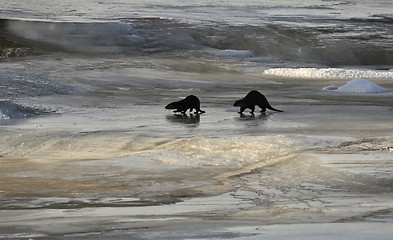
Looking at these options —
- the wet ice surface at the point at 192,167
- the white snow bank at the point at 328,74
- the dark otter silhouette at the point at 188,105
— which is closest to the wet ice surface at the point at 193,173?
the wet ice surface at the point at 192,167

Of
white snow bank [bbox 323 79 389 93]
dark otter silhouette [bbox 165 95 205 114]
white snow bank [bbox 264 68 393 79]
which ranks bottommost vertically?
white snow bank [bbox 264 68 393 79]

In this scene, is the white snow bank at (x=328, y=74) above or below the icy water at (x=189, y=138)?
below

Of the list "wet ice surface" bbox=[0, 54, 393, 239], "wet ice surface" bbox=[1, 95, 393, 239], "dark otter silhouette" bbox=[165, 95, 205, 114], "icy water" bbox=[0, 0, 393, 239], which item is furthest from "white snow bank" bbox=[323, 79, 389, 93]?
"dark otter silhouette" bbox=[165, 95, 205, 114]

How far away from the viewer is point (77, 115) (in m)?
15.1

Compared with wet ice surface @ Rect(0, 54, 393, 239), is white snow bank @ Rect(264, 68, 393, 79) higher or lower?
lower

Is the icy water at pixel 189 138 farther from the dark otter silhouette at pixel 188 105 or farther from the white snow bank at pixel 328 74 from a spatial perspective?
the dark otter silhouette at pixel 188 105

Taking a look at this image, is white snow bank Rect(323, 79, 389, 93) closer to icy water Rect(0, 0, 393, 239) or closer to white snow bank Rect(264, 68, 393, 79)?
icy water Rect(0, 0, 393, 239)

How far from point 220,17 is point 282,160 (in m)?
28.3

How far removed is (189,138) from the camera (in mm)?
12266

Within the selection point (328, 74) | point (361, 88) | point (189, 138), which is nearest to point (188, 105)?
point (189, 138)

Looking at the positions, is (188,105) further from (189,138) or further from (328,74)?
(328,74)

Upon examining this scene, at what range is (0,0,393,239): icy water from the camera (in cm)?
698

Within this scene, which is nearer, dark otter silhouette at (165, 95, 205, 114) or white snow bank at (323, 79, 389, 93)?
dark otter silhouette at (165, 95, 205, 114)

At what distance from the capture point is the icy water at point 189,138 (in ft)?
22.9
